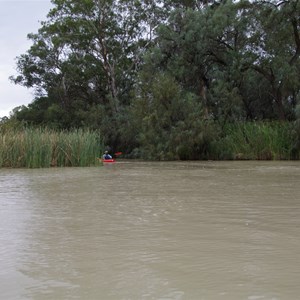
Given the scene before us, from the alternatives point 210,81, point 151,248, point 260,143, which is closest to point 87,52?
point 210,81

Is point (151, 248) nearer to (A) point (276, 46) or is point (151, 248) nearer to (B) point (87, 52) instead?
(A) point (276, 46)

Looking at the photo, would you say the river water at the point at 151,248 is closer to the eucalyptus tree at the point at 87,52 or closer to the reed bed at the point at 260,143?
the reed bed at the point at 260,143

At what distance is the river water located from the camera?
7.71 feet

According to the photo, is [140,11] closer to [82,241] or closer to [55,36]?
[55,36]

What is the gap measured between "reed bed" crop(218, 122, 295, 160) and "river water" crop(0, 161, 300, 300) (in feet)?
48.4

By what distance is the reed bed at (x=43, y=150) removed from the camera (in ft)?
46.8

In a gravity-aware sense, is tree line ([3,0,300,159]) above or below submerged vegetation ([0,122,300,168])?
above

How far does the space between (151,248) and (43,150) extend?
1181 cm

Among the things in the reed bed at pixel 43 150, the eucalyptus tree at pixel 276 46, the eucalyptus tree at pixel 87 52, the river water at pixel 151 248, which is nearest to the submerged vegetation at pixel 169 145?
the reed bed at pixel 43 150

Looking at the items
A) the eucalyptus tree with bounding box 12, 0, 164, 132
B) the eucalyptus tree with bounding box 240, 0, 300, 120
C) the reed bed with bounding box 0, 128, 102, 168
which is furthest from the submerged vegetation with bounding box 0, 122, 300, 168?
the eucalyptus tree with bounding box 12, 0, 164, 132

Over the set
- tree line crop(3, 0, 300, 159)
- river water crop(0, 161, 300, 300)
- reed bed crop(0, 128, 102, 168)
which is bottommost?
river water crop(0, 161, 300, 300)

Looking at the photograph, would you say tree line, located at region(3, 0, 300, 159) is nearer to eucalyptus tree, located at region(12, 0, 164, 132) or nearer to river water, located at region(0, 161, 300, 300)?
eucalyptus tree, located at region(12, 0, 164, 132)

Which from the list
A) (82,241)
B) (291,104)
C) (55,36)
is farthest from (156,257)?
(55,36)

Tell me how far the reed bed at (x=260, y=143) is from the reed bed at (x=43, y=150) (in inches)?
329
